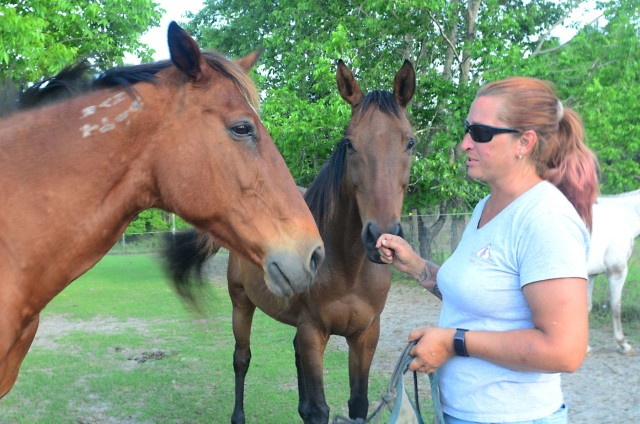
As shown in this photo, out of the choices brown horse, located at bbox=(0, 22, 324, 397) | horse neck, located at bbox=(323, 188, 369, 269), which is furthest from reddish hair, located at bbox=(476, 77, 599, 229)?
horse neck, located at bbox=(323, 188, 369, 269)

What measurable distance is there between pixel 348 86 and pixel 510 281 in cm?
239

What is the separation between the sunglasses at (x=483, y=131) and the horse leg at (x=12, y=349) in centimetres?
171

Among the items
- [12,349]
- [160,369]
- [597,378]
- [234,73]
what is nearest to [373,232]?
[234,73]

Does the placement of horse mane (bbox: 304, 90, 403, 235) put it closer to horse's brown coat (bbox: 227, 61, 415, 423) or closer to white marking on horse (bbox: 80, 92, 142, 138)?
horse's brown coat (bbox: 227, 61, 415, 423)

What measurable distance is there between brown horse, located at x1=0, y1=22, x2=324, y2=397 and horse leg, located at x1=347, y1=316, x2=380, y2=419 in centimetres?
183

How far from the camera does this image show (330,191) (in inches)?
143

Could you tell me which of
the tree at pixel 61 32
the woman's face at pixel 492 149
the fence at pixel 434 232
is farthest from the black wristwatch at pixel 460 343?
the fence at pixel 434 232

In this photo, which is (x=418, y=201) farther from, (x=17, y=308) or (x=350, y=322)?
(x=17, y=308)

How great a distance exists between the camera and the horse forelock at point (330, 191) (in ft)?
11.8

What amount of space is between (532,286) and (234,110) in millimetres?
1199

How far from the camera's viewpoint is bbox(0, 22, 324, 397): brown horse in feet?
6.17

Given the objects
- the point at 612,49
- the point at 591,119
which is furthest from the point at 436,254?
the point at 612,49

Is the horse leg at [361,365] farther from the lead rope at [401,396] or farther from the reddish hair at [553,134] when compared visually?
the reddish hair at [553,134]

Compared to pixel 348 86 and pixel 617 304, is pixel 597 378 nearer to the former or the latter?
pixel 617 304
